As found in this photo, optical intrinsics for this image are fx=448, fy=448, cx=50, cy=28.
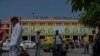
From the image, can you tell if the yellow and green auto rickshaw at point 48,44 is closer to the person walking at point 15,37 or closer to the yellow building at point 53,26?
the person walking at point 15,37

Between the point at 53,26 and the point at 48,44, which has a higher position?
the point at 48,44

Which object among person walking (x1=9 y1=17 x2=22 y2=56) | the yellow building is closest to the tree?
person walking (x1=9 y1=17 x2=22 y2=56)

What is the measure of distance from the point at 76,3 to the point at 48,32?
102437 millimetres

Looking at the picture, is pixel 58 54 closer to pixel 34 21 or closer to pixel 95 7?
pixel 95 7

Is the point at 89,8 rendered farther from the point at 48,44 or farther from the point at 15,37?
the point at 48,44

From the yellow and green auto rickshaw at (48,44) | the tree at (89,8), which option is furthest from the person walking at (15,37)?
the yellow and green auto rickshaw at (48,44)

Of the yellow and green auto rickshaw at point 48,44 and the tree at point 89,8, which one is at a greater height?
the tree at point 89,8

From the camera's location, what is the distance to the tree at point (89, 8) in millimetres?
15531

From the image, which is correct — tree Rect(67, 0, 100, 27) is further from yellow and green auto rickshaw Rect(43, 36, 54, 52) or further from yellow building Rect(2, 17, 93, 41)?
yellow building Rect(2, 17, 93, 41)

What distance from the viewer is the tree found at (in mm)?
15531

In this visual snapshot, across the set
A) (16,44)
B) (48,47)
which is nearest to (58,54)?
(16,44)

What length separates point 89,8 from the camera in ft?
52.5

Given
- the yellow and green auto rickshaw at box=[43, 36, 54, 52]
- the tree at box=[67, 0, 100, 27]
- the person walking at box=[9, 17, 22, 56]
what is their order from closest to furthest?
the person walking at box=[9, 17, 22, 56] < the tree at box=[67, 0, 100, 27] < the yellow and green auto rickshaw at box=[43, 36, 54, 52]

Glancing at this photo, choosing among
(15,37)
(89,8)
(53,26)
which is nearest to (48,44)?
(89,8)
